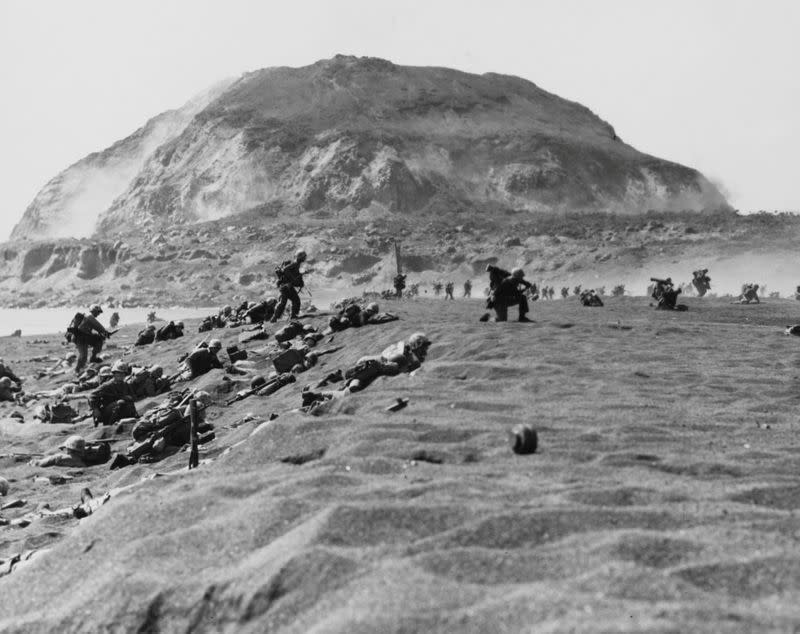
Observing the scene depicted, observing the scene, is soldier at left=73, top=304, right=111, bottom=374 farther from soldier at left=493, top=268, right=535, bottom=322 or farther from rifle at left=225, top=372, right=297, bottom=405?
soldier at left=493, top=268, right=535, bottom=322

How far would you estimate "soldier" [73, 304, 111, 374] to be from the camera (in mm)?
19156

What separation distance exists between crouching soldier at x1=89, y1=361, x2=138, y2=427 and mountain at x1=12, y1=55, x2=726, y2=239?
6921 cm

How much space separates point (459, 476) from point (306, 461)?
1.27 metres

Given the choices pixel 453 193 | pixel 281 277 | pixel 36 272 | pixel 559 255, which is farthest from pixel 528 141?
pixel 281 277

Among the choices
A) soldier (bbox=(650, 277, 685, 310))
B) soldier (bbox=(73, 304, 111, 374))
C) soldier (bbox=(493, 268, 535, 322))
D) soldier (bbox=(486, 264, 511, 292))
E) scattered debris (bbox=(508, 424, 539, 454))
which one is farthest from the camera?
soldier (bbox=(650, 277, 685, 310))

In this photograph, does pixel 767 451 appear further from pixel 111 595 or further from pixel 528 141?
pixel 528 141

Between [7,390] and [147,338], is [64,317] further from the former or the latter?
[7,390]

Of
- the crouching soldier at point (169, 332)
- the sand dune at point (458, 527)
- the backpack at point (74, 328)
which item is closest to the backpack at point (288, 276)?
the crouching soldier at point (169, 332)

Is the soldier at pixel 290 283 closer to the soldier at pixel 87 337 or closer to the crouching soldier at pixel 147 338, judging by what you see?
the soldier at pixel 87 337

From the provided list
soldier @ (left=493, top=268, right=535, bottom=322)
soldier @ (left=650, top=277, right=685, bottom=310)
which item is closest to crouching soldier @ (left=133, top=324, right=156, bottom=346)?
soldier @ (left=493, top=268, right=535, bottom=322)

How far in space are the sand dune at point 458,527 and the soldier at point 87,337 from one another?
11.7 m

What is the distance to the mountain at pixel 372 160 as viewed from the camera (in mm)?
87250

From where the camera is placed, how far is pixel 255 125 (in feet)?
335

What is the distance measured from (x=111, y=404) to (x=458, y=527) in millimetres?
9488
